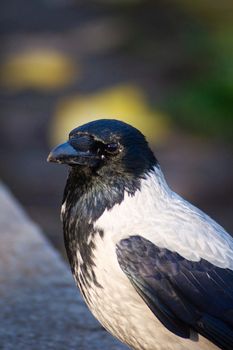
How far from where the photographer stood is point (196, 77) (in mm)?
9508

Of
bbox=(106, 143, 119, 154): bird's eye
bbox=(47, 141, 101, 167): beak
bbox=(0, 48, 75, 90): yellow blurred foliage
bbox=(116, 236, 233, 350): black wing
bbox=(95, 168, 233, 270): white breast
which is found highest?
bbox=(106, 143, 119, 154): bird's eye

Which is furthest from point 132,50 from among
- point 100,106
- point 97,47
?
point 100,106

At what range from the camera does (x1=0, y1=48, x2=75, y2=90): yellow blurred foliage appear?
976 centimetres

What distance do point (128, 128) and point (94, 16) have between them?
26.8ft

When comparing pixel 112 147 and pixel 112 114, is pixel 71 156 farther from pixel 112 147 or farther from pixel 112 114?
pixel 112 114

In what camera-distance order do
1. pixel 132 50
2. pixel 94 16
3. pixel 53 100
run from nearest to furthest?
pixel 53 100
pixel 132 50
pixel 94 16

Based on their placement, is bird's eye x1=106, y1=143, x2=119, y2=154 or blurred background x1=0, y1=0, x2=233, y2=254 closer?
bird's eye x1=106, y1=143, x2=119, y2=154

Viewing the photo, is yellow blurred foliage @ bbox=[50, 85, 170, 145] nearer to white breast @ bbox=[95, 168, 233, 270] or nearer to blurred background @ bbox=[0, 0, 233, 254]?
blurred background @ bbox=[0, 0, 233, 254]

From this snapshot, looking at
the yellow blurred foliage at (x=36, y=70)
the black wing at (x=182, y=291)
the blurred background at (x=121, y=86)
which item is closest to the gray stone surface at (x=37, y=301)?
the black wing at (x=182, y=291)

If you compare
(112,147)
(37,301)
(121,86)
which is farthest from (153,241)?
(121,86)

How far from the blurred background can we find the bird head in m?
3.09

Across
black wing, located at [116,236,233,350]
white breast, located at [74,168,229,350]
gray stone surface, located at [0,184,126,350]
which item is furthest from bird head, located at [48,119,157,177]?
gray stone surface, located at [0,184,126,350]

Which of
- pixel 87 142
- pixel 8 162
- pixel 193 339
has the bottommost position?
pixel 8 162

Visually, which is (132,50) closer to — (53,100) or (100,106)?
(53,100)
